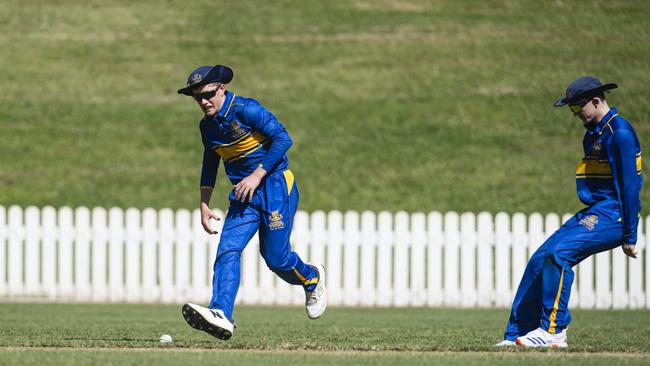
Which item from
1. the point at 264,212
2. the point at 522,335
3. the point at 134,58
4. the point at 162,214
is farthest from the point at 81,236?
the point at 134,58

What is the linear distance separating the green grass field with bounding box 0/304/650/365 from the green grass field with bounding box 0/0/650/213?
5840 mm

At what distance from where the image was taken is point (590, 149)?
25.6 ft

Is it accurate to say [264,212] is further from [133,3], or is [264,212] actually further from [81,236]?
[133,3]

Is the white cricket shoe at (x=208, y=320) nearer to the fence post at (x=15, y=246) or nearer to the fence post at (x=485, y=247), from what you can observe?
the fence post at (x=485, y=247)

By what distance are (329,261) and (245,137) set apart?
263 inches

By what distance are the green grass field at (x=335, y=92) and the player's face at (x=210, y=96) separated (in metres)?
10.6

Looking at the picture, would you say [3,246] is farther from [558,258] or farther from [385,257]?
[558,258]

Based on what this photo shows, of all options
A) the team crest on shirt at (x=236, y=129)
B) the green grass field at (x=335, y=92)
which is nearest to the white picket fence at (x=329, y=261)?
the green grass field at (x=335, y=92)

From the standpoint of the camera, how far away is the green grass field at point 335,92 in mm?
19609

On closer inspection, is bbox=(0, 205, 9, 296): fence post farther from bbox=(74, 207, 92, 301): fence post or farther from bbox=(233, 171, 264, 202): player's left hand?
bbox=(233, 171, 264, 202): player's left hand

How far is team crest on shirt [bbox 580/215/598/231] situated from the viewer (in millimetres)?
7754

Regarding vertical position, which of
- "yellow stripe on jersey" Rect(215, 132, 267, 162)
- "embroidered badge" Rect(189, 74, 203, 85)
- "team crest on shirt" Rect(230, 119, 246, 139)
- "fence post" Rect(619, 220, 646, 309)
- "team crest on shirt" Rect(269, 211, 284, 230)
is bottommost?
"fence post" Rect(619, 220, 646, 309)

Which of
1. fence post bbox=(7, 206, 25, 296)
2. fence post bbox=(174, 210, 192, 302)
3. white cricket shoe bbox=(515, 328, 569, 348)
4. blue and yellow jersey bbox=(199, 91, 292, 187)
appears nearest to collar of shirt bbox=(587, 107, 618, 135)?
white cricket shoe bbox=(515, 328, 569, 348)

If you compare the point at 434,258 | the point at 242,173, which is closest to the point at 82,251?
the point at 434,258
